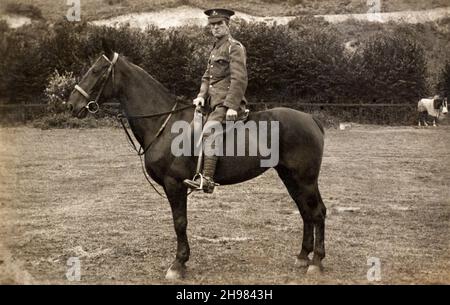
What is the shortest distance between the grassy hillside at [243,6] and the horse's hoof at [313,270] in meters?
21.9

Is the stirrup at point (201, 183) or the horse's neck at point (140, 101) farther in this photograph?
the horse's neck at point (140, 101)

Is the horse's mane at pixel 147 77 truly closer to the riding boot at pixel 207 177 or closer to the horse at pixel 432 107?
the riding boot at pixel 207 177

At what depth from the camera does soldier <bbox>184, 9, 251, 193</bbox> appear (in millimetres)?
6270

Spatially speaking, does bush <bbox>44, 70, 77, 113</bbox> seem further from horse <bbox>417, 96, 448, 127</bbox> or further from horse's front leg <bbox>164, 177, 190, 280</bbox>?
horse's front leg <bbox>164, 177, 190, 280</bbox>

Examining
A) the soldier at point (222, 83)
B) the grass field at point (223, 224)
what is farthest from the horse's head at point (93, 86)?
the grass field at point (223, 224)

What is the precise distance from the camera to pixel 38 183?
12531 millimetres

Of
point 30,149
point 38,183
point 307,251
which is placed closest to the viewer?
point 307,251

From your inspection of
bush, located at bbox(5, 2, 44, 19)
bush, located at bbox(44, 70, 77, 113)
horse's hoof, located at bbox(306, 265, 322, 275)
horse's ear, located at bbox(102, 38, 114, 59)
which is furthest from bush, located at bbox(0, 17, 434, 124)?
horse's hoof, located at bbox(306, 265, 322, 275)

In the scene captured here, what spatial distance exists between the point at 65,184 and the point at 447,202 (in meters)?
8.45

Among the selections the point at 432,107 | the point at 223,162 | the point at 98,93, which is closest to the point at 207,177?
the point at 223,162

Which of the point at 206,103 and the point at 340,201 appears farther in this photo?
the point at 340,201

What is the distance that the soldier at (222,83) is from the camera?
6.27 m
